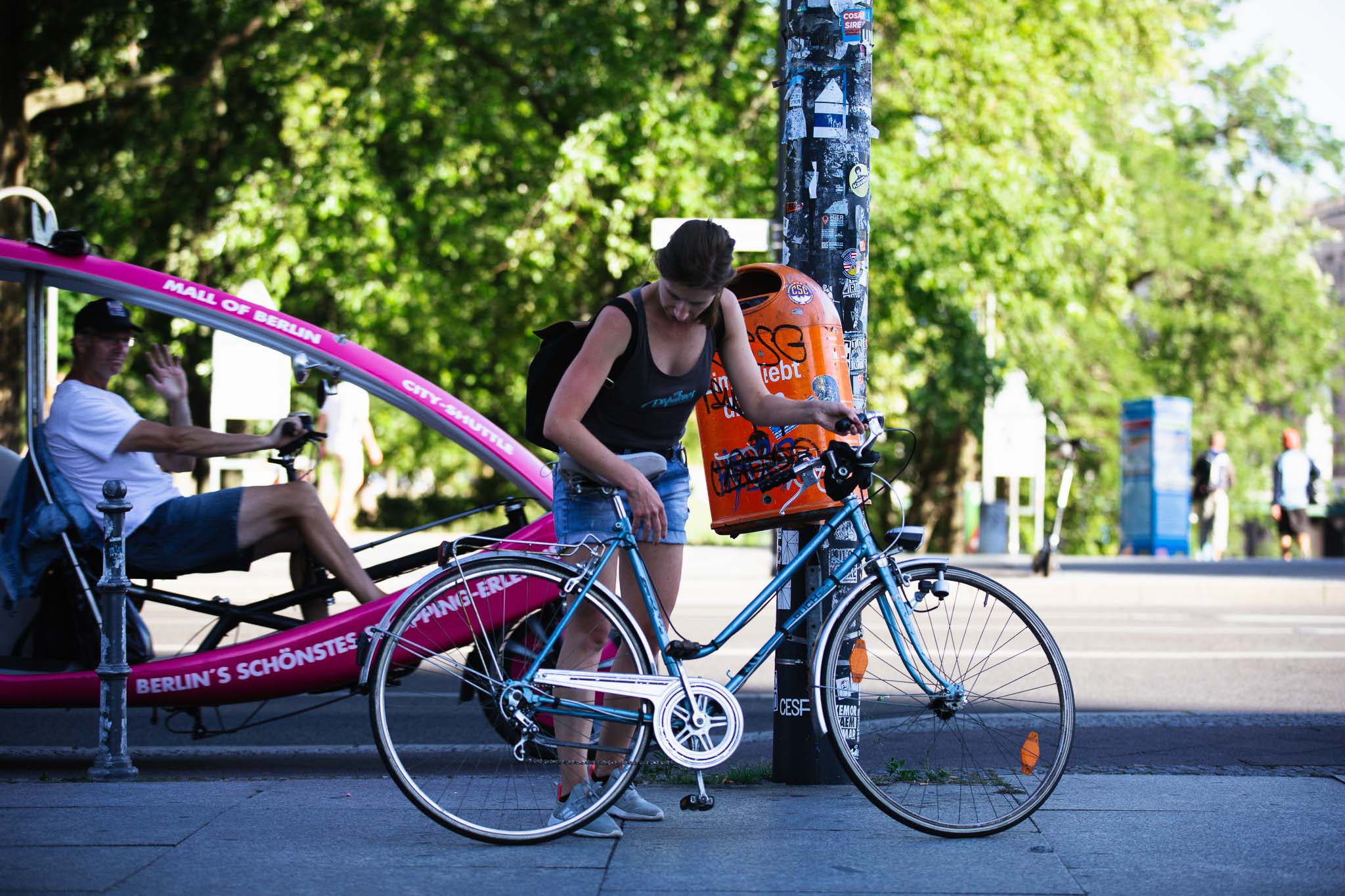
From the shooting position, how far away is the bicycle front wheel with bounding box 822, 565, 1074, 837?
4242 millimetres

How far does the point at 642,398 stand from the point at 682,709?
2.82 feet

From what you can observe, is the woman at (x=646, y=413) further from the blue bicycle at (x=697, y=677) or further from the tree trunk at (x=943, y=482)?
the tree trunk at (x=943, y=482)

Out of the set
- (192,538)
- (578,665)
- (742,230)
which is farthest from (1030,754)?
(742,230)

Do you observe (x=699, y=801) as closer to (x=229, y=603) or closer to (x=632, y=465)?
(x=632, y=465)

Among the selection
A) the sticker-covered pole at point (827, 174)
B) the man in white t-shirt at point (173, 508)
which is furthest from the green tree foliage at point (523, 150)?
the sticker-covered pole at point (827, 174)

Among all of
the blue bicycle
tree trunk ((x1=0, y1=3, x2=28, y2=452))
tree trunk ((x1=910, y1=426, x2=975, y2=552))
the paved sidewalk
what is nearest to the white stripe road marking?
the paved sidewalk

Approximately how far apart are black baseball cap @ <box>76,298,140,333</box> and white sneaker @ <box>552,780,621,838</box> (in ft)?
8.83

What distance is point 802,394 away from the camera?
15.7 feet

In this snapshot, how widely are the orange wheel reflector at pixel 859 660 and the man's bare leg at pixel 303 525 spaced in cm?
191

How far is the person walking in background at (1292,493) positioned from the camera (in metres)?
20.0

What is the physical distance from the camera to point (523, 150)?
62.0 feet

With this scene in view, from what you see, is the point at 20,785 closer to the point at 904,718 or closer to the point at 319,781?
the point at 319,781

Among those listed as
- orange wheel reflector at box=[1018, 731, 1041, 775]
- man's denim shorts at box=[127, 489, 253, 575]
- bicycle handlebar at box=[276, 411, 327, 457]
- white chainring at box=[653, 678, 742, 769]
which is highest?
bicycle handlebar at box=[276, 411, 327, 457]

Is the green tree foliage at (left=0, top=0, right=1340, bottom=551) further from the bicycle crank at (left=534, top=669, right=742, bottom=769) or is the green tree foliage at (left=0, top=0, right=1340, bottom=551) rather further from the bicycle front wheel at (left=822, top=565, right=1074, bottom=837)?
the bicycle front wheel at (left=822, top=565, right=1074, bottom=837)
